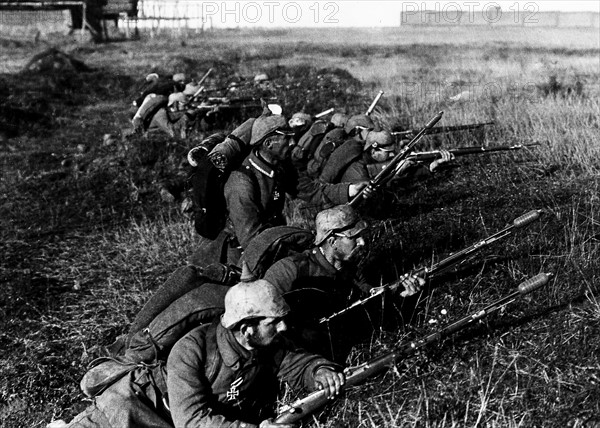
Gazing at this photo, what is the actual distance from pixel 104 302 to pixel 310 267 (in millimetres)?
2598

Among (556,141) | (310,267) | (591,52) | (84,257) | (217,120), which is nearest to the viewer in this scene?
(310,267)

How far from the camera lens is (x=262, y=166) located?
18.1 feet

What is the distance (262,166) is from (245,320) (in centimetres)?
244

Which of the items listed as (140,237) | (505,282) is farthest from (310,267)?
(140,237)

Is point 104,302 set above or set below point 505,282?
below

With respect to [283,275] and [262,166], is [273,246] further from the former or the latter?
[262,166]

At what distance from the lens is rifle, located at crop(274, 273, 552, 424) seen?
3.31 meters

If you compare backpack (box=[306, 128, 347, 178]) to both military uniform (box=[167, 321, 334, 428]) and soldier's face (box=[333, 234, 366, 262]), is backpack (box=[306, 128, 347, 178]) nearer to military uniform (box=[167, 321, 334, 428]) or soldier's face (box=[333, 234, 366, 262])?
soldier's face (box=[333, 234, 366, 262])

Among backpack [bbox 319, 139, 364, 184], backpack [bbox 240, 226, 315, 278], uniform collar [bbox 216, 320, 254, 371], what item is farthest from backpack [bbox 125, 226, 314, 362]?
backpack [bbox 319, 139, 364, 184]

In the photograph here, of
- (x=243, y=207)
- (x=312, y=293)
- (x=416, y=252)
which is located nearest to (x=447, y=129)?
(x=416, y=252)

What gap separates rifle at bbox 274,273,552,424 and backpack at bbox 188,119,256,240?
2.26 metres

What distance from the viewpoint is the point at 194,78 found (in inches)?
829

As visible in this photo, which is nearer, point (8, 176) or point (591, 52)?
point (8, 176)

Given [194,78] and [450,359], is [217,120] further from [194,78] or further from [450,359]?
[450,359]
